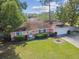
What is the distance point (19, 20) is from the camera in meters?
16.9

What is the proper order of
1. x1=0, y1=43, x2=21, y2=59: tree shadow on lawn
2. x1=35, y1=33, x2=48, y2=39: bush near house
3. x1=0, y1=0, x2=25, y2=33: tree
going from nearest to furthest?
1. x1=0, y1=0, x2=25, y2=33: tree
2. x1=0, y1=43, x2=21, y2=59: tree shadow on lawn
3. x1=35, y1=33, x2=48, y2=39: bush near house

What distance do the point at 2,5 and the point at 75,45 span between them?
37.3 feet

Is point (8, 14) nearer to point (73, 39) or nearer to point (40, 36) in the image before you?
point (40, 36)

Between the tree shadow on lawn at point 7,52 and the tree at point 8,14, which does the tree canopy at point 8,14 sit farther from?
the tree shadow on lawn at point 7,52

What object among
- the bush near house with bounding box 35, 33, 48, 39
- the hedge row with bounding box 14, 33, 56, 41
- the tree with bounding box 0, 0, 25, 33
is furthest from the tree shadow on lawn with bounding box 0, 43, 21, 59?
the bush near house with bounding box 35, 33, 48, 39

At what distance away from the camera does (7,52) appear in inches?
725

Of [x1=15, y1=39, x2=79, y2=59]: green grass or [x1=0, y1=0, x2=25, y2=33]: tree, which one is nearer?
[x1=0, y1=0, x2=25, y2=33]: tree

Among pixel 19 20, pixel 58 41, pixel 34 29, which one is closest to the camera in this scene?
pixel 19 20

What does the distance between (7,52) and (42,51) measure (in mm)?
4404

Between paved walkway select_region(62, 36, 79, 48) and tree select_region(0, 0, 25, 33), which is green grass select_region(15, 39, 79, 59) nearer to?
paved walkway select_region(62, 36, 79, 48)

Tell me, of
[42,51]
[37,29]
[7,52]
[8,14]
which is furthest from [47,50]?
[8,14]

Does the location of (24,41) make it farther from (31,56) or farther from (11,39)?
(31,56)

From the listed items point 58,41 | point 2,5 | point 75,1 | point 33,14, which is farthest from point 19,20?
point 33,14

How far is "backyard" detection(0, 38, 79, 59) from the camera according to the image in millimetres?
17181
